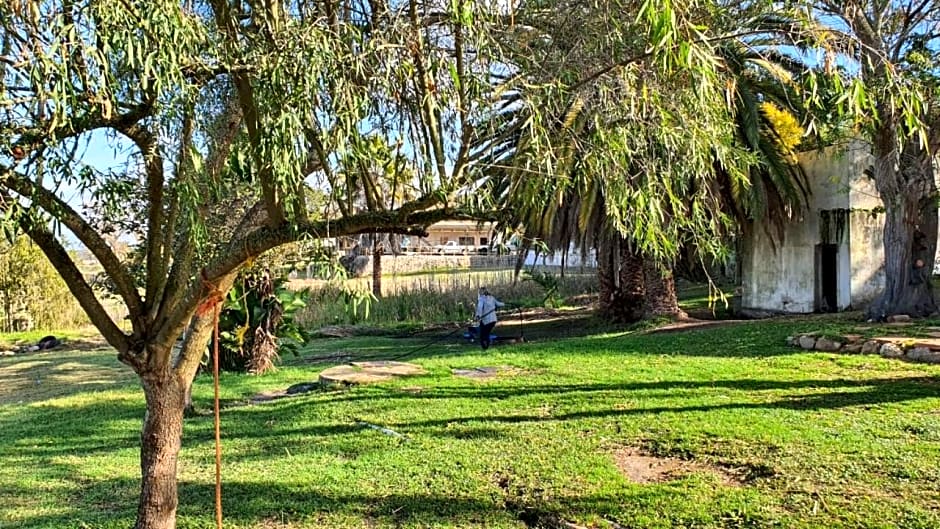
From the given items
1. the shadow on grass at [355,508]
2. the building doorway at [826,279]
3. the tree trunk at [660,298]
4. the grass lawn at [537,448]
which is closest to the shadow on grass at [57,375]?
the grass lawn at [537,448]

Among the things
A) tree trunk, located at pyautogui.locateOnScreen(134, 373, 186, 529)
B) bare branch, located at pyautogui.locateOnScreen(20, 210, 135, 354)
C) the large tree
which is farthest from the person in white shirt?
bare branch, located at pyautogui.locateOnScreen(20, 210, 135, 354)

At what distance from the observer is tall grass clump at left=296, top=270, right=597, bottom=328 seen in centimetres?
2111

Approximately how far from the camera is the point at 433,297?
22.7 metres

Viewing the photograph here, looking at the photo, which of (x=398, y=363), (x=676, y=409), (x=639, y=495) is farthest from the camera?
(x=398, y=363)

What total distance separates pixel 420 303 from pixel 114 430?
14.2 m

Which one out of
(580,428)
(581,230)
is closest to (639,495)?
(580,428)

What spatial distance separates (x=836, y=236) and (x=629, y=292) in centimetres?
433

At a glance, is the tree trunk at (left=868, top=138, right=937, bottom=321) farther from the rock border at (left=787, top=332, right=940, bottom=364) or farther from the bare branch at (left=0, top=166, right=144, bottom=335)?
the bare branch at (left=0, top=166, right=144, bottom=335)

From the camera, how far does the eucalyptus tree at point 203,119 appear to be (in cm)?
310

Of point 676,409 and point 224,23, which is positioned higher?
point 224,23

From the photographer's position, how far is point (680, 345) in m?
12.2

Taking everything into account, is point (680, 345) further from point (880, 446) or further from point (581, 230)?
point (880, 446)

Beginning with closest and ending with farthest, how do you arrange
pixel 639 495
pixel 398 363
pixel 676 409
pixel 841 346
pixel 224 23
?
pixel 224 23
pixel 639 495
pixel 676 409
pixel 841 346
pixel 398 363

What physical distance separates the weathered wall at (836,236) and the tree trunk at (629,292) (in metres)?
2.77
